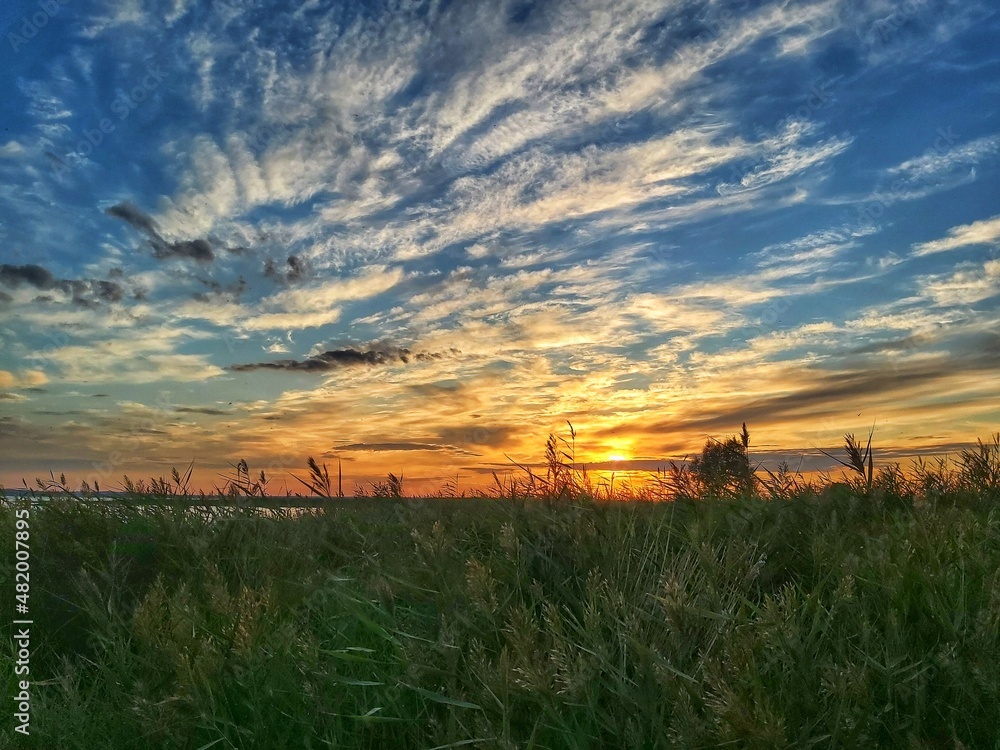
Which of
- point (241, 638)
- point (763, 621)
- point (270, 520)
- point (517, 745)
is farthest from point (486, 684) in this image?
point (270, 520)

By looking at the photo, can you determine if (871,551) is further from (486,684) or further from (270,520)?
(270,520)

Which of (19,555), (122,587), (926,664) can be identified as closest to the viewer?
(926,664)

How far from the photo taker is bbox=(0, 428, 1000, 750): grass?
126 inches

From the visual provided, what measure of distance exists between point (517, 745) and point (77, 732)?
2.62m

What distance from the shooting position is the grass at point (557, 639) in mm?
3205

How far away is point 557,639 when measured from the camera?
3.36 metres

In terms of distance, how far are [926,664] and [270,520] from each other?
554cm

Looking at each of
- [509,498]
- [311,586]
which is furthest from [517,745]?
[509,498]

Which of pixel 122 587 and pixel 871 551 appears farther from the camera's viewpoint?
pixel 122 587

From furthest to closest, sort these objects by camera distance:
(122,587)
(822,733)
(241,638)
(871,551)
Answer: (122,587), (871,551), (241,638), (822,733)

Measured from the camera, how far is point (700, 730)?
115 inches

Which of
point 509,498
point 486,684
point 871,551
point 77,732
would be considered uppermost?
point 509,498

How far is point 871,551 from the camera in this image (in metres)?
4.56

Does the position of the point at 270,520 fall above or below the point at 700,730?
above
